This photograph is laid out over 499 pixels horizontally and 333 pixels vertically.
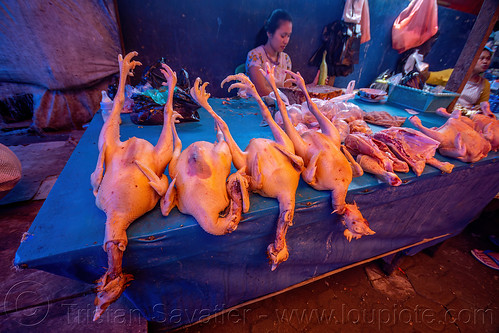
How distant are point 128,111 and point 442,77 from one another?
28.3 ft

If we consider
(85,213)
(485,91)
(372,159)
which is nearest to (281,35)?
(372,159)

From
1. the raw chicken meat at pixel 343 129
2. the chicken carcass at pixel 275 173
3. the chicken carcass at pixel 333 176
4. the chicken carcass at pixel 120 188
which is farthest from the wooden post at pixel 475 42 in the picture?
the chicken carcass at pixel 120 188

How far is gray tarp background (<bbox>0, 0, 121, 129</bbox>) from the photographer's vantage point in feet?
10.3

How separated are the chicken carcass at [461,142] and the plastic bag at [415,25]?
515 cm

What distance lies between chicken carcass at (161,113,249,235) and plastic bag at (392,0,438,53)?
7028 mm

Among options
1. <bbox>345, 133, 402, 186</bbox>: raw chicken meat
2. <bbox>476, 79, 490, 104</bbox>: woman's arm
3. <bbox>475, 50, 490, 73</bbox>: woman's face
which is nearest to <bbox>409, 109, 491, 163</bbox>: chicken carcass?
<bbox>345, 133, 402, 186</bbox>: raw chicken meat

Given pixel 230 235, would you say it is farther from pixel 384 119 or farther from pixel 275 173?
pixel 384 119

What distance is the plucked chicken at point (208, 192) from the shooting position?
3.12ft

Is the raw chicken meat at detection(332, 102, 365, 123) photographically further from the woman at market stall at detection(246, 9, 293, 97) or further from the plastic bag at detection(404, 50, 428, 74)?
the plastic bag at detection(404, 50, 428, 74)

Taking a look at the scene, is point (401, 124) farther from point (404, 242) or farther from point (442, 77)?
point (442, 77)

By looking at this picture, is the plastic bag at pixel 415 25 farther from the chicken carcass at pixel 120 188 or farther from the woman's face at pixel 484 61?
the chicken carcass at pixel 120 188

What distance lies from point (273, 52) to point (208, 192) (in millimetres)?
3689

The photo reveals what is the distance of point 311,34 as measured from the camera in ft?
16.5

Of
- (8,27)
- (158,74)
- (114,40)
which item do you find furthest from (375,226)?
(8,27)
